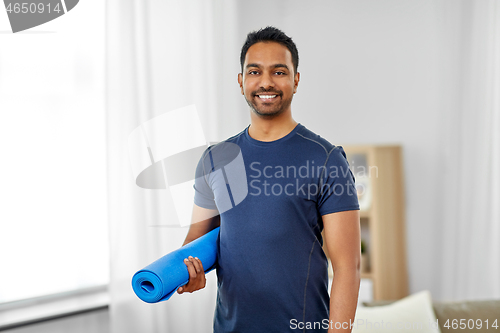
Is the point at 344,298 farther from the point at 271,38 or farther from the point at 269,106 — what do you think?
the point at 271,38

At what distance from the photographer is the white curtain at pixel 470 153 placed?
2.28 meters

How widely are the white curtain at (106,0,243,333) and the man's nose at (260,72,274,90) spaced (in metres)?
1.04

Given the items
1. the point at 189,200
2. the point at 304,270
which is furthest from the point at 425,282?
the point at 304,270

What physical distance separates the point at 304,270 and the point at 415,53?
182 cm

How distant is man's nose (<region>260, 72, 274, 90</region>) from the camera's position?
1.14 meters

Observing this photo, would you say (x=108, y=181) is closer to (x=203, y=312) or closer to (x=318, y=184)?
(x=203, y=312)

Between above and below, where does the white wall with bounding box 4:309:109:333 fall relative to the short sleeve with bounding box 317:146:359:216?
below

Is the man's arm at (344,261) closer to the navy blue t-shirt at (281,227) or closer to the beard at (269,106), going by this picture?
the navy blue t-shirt at (281,227)

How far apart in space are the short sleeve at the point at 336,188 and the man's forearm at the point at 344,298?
6.8 inches

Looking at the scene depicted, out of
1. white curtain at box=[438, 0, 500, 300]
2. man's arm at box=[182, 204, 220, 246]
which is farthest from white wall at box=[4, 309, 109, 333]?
white curtain at box=[438, 0, 500, 300]

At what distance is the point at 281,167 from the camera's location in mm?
1128

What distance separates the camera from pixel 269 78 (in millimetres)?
1145

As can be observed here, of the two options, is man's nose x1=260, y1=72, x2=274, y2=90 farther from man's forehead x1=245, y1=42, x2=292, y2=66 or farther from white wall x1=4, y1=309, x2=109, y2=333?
white wall x1=4, y1=309, x2=109, y2=333

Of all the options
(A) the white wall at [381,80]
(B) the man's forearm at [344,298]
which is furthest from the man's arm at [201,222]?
(A) the white wall at [381,80]
